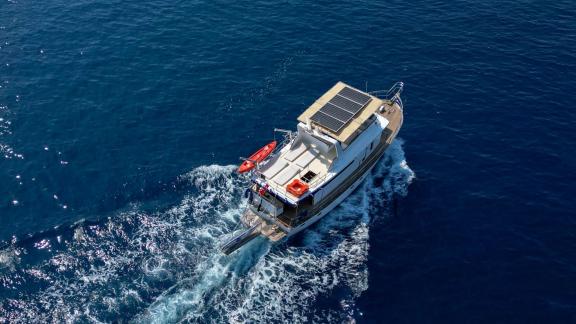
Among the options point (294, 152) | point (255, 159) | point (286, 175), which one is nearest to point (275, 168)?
point (286, 175)

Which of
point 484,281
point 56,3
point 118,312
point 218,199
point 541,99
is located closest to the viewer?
point 118,312

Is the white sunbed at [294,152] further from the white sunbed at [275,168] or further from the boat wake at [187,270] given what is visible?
the boat wake at [187,270]

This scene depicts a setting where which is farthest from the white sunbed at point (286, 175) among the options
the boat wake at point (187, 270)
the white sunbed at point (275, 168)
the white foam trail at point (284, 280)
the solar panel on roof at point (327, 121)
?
the white foam trail at point (284, 280)

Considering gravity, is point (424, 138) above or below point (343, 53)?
below

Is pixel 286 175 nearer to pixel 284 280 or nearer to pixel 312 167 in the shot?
pixel 312 167

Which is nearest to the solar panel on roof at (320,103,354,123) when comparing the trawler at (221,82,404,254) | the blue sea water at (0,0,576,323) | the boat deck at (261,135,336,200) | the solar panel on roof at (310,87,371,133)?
the solar panel on roof at (310,87,371,133)

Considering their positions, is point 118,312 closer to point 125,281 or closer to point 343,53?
point 125,281

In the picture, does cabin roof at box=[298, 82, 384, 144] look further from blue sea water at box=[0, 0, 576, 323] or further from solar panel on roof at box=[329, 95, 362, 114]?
blue sea water at box=[0, 0, 576, 323]

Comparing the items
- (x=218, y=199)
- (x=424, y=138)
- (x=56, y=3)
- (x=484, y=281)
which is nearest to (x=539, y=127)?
(x=424, y=138)
